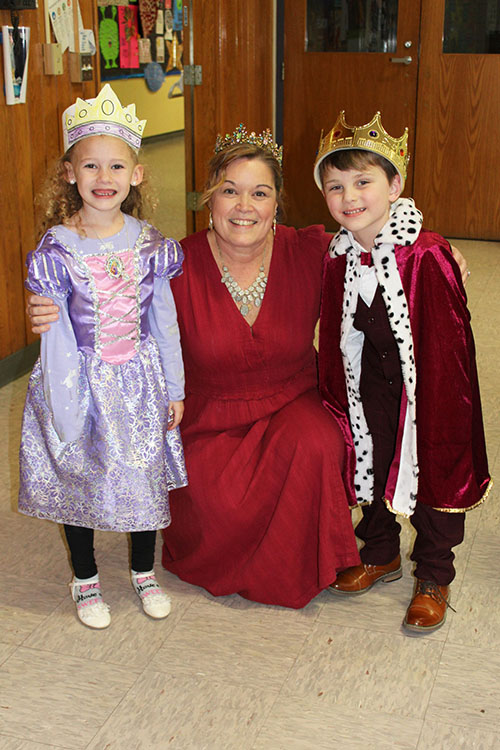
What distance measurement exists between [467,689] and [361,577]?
17.2 inches

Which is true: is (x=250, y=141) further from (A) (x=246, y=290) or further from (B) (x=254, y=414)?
(B) (x=254, y=414)

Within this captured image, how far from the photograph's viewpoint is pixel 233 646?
2.05 meters

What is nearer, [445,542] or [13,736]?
[13,736]

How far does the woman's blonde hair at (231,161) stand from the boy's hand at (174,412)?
1.66 feet

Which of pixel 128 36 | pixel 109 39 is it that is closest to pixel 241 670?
pixel 109 39

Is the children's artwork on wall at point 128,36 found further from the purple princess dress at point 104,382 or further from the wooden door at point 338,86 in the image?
the purple princess dress at point 104,382

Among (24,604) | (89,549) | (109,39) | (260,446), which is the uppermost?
(109,39)

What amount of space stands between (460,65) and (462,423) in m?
4.44

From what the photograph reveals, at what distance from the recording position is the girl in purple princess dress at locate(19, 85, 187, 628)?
196 cm

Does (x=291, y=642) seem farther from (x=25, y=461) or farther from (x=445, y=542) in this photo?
(x=25, y=461)

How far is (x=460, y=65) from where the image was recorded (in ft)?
19.1

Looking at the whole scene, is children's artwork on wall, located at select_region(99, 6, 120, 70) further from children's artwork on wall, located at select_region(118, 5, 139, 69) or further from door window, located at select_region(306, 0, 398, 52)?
door window, located at select_region(306, 0, 398, 52)

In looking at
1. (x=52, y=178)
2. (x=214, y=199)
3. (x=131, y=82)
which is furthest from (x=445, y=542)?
(x=131, y=82)

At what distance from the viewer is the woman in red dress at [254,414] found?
2.17 metres
